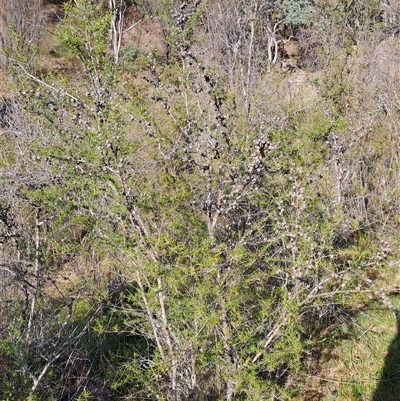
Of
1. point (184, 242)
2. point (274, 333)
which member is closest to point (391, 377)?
point (274, 333)

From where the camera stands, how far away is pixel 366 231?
15.4ft

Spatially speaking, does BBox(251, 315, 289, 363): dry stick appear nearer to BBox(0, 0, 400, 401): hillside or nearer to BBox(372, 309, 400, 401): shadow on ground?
BBox(0, 0, 400, 401): hillside

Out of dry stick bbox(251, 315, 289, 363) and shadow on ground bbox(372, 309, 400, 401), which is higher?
dry stick bbox(251, 315, 289, 363)

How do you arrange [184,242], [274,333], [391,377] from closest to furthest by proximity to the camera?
1. [274,333]
2. [184,242]
3. [391,377]

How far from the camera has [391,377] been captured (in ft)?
11.8

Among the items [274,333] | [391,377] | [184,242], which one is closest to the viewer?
[274,333]

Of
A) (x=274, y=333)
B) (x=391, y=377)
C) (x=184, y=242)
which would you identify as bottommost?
(x=391, y=377)

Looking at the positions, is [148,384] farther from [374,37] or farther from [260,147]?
[374,37]

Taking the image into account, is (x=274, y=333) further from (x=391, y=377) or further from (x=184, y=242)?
(x=391, y=377)

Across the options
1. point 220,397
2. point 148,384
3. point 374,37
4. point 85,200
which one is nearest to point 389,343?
point 220,397

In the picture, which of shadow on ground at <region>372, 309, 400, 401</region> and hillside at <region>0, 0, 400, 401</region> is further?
shadow on ground at <region>372, 309, 400, 401</region>

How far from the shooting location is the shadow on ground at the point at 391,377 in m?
3.47

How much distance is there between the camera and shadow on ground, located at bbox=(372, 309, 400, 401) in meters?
3.47

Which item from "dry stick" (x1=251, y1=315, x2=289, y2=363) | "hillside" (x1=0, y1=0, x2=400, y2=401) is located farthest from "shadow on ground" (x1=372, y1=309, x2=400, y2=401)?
"dry stick" (x1=251, y1=315, x2=289, y2=363)
